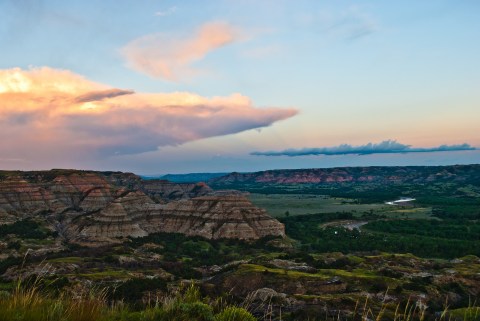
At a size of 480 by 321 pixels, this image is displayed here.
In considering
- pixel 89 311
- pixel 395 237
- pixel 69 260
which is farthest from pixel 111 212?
pixel 89 311

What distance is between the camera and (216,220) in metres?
140

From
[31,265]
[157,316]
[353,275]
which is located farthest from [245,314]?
[31,265]

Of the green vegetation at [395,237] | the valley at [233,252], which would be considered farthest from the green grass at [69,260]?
the green vegetation at [395,237]

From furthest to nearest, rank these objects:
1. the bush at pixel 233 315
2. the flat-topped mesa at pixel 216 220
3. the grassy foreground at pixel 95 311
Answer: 1. the flat-topped mesa at pixel 216 220
2. the bush at pixel 233 315
3. the grassy foreground at pixel 95 311

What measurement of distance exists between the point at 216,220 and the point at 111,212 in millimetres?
36478

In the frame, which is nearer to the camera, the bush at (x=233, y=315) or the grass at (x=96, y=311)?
the grass at (x=96, y=311)

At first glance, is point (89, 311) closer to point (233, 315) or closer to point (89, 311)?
point (89, 311)

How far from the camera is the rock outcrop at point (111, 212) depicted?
130750 millimetres

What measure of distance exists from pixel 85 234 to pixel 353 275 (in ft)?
291

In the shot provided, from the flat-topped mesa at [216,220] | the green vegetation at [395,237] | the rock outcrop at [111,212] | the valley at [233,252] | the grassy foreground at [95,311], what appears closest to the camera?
the grassy foreground at [95,311]

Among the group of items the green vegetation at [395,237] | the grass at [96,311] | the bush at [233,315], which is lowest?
the green vegetation at [395,237]

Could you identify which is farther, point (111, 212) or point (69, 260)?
point (111, 212)

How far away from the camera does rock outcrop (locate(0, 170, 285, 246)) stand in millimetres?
130750

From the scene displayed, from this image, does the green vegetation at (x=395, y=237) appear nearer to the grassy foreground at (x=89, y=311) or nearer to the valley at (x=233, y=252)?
the valley at (x=233, y=252)
